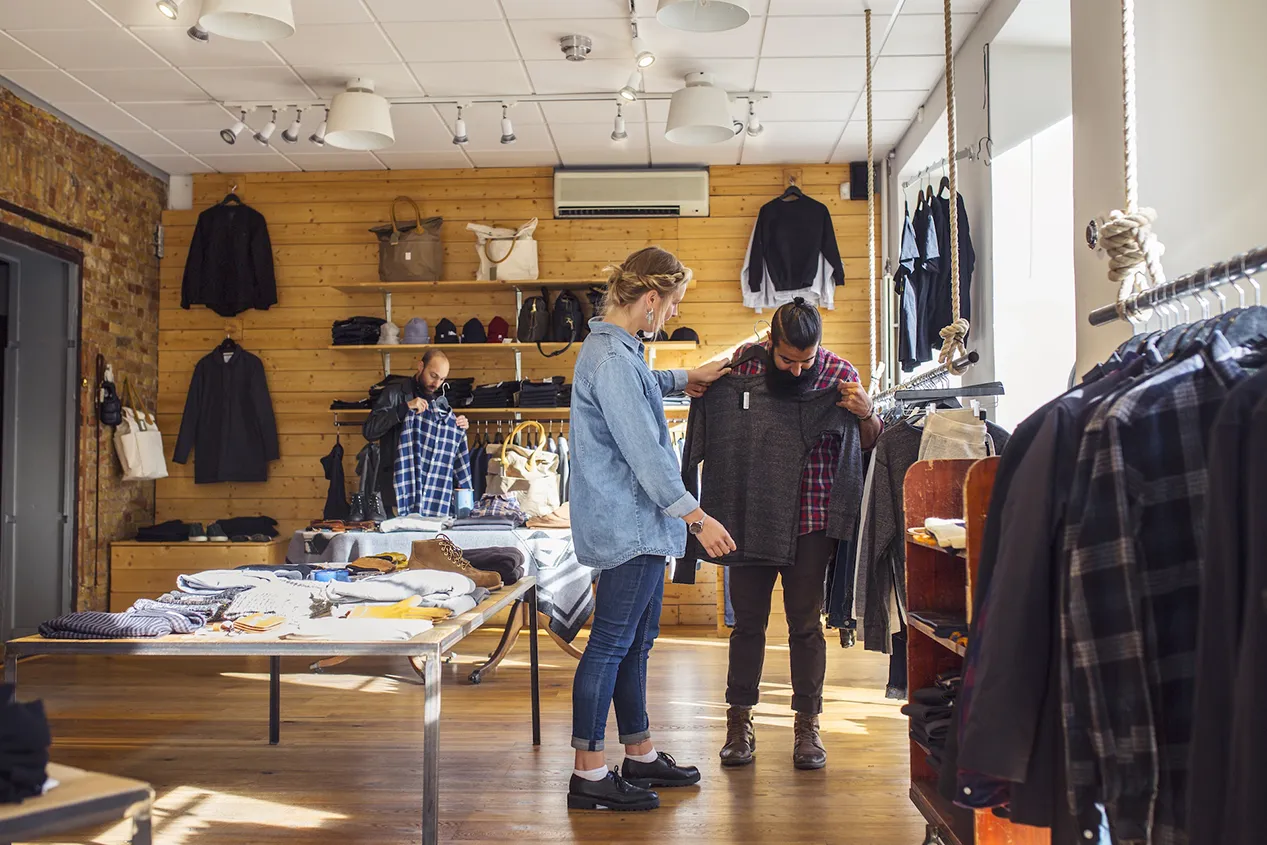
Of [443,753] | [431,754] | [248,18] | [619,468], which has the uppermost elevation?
[248,18]

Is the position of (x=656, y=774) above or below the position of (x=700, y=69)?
below

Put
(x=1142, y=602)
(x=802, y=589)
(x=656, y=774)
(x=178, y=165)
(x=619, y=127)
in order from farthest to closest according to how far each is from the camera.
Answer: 1. (x=178, y=165)
2. (x=619, y=127)
3. (x=802, y=589)
4. (x=656, y=774)
5. (x=1142, y=602)

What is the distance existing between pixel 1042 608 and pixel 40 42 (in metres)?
5.16

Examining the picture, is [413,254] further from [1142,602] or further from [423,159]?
[1142,602]

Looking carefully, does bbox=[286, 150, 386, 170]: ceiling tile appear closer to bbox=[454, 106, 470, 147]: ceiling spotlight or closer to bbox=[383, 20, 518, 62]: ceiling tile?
bbox=[454, 106, 470, 147]: ceiling spotlight

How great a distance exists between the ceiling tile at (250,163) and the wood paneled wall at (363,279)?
74 millimetres

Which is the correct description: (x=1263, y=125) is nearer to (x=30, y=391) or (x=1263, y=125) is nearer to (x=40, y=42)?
(x=40, y=42)

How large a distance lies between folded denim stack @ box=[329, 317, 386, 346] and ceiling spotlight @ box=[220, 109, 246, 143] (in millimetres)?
1327

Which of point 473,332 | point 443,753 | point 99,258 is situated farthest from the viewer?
point 473,332

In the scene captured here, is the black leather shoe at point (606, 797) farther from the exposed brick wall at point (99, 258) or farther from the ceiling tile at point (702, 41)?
the exposed brick wall at point (99, 258)

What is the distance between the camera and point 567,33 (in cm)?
482

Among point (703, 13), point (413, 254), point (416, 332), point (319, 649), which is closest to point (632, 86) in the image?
point (703, 13)

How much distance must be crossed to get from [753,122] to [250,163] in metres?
3.35

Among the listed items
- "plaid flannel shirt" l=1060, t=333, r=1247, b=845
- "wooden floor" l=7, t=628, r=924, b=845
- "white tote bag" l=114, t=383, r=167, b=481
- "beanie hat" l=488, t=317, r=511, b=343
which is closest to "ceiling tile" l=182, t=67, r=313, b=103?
"beanie hat" l=488, t=317, r=511, b=343
